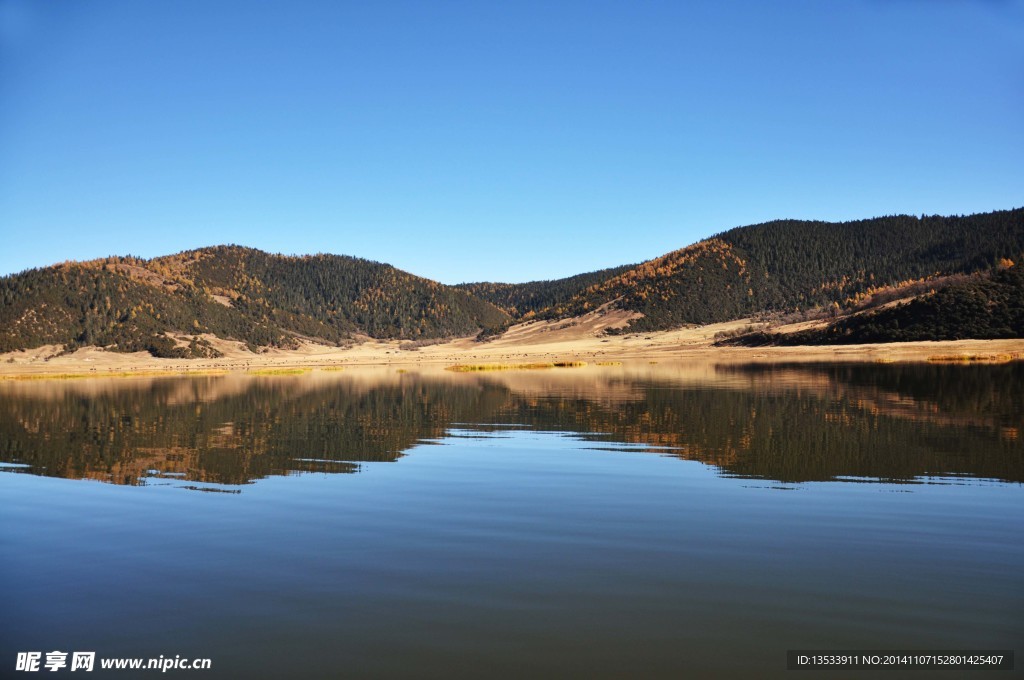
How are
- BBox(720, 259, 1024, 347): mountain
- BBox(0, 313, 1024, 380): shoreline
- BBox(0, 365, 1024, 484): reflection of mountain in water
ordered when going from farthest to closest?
BBox(720, 259, 1024, 347): mountain < BBox(0, 313, 1024, 380): shoreline < BBox(0, 365, 1024, 484): reflection of mountain in water

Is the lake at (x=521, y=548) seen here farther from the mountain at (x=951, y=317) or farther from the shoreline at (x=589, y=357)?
the mountain at (x=951, y=317)

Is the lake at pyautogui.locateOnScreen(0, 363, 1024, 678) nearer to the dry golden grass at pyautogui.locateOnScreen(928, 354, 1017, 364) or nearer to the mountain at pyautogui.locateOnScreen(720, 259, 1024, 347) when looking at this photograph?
the dry golden grass at pyautogui.locateOnScreen(928, 354, 1017, 364)

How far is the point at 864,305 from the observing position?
14362 cm

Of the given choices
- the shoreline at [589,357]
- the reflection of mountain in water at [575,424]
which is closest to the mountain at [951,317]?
the shoreline at [589,357]

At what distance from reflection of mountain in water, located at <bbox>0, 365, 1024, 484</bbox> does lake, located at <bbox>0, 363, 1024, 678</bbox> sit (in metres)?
0.27

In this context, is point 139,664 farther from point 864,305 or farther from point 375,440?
point 864,305

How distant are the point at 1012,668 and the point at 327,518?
12.1 m

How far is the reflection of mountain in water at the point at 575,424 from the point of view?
2270 centimetres

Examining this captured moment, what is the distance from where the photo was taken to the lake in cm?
922

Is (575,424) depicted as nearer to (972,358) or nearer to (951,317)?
(972,358)

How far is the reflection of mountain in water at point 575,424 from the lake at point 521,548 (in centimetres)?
27

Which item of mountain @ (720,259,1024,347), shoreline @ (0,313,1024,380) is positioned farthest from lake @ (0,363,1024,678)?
mountain @ (720,259,1024,347)

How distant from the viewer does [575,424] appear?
33.8 meters

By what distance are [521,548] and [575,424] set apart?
814 inches
